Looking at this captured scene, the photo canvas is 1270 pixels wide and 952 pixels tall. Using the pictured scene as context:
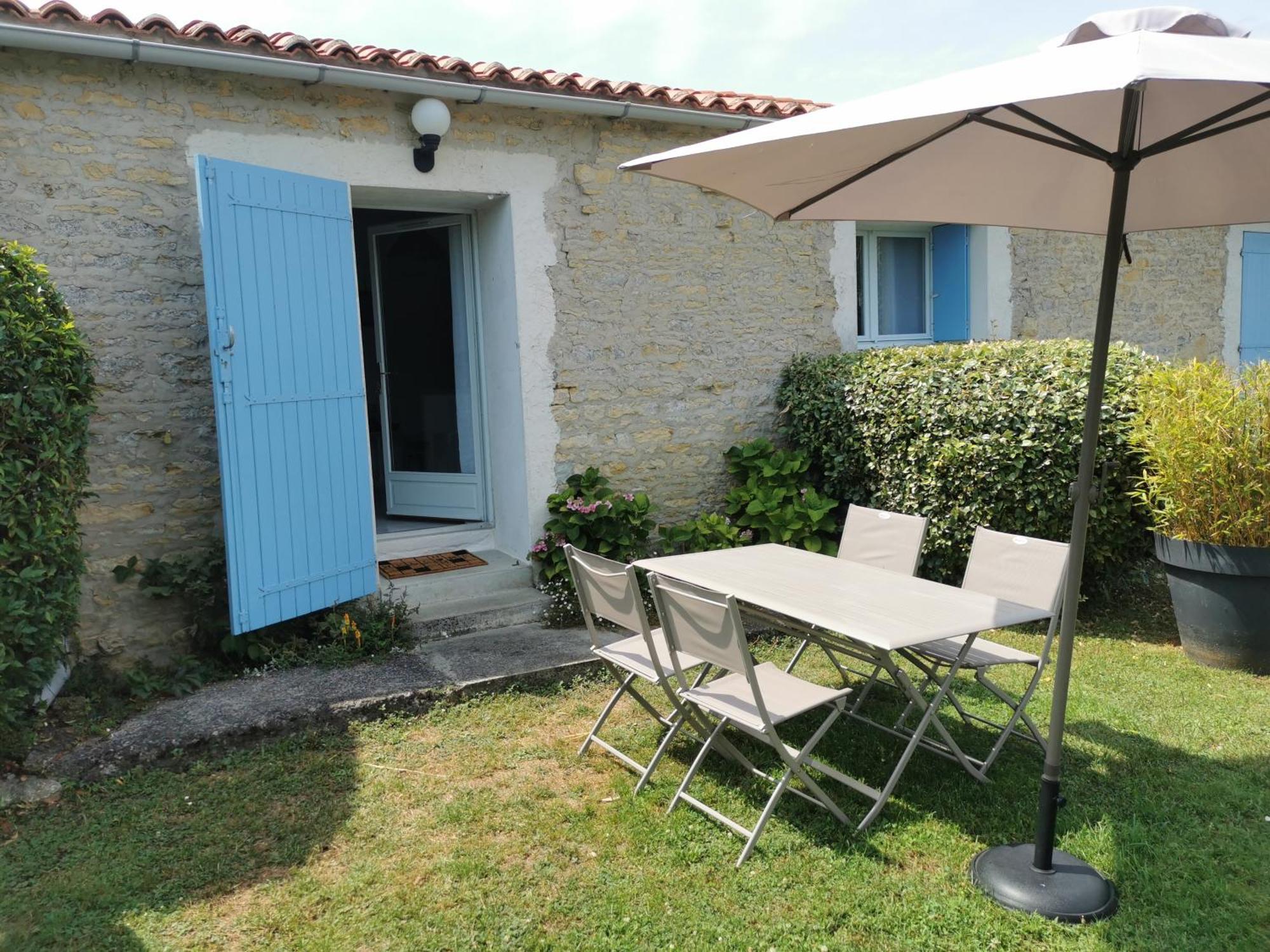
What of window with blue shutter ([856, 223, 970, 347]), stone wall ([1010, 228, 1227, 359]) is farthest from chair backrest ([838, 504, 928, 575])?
stone wall ([1010, 228, 1227, 359])

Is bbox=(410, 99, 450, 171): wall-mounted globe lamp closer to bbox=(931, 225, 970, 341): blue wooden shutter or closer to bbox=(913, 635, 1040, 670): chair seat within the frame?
bbox=(913, 635, 1040, 670): chair seat

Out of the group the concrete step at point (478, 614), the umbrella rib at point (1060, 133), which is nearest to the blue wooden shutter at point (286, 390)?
the concrete step at point (478, 614)

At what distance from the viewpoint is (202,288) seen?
5133 mm

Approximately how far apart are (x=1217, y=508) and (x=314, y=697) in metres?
4.47

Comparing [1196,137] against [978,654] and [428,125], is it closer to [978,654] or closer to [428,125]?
[978,654]

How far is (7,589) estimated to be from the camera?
12.0 ft

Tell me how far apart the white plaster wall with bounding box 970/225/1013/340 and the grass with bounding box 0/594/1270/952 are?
14.2 feet

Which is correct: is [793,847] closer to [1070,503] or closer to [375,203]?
[1070,503]

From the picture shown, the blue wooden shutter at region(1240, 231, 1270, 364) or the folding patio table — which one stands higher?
the blue wooden shutter at region(1240, 231, 1270, 364)

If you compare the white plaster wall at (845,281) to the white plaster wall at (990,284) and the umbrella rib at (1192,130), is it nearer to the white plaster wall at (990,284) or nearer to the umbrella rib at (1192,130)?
the white plaster wall at (990,284)

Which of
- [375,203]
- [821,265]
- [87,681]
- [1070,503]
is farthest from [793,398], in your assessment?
[87,681]

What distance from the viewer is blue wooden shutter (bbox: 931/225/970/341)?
313 inches

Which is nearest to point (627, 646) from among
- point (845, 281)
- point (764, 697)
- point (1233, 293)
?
point (764, 697)

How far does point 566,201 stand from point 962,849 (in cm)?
448
